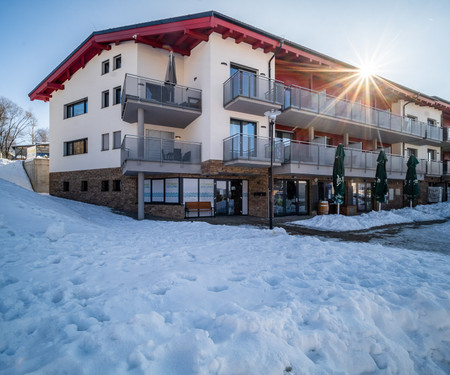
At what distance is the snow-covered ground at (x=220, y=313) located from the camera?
6.73ft

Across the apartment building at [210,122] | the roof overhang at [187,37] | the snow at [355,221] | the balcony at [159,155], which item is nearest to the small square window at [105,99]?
the apartment building at [210,122]

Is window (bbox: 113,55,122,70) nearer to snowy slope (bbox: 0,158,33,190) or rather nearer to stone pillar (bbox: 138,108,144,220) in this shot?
stone pillar (bbox: 138,108,144,220)

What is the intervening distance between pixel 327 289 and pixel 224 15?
1382 cm

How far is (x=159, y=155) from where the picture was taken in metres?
12.3

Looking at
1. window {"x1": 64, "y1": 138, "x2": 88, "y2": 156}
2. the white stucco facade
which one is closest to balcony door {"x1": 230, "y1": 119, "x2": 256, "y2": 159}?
the white stucco facade

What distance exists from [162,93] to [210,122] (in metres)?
3.18

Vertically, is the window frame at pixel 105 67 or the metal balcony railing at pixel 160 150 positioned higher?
the window frame at pixel 105 67

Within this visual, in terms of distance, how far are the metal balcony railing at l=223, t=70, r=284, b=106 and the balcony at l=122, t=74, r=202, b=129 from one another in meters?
1.93

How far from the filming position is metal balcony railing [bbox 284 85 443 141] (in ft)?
44.9

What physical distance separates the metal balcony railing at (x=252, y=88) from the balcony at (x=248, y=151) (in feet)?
7.09

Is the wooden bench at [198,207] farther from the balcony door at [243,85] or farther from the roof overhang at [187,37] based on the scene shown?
the roof overhang at [187,37]

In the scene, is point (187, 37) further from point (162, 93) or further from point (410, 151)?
point (410, 151)

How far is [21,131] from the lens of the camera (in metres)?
37.0

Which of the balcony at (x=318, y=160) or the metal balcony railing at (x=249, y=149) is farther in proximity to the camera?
the balcony at (x=318, y=160)
